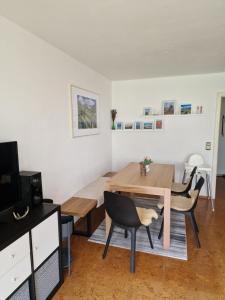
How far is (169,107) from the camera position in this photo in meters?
4.13

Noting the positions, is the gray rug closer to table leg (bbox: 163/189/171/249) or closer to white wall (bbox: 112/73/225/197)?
table leg (bbox: 163/189/171/249)

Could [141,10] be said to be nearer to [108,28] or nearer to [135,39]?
[108,28]

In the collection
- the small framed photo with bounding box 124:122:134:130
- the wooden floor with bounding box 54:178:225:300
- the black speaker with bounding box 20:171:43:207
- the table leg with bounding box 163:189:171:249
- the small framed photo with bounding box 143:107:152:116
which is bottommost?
the wooden floor with bounding box 54:178:225:300

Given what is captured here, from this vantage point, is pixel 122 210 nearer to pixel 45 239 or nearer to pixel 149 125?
pixel 45 239

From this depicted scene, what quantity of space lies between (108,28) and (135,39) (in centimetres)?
39

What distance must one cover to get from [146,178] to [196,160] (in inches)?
63.9

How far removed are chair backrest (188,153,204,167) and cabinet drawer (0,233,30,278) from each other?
3.23 m

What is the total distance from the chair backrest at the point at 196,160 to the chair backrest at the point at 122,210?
2.25m

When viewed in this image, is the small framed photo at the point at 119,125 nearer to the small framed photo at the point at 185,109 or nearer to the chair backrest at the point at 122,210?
the small framed photo at the point at 185,109

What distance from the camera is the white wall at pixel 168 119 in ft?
12.8

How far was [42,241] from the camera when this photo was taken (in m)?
1.62

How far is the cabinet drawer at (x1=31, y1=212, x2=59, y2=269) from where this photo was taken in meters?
1.55

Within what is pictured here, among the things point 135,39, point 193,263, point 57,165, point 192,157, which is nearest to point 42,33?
point 135,39

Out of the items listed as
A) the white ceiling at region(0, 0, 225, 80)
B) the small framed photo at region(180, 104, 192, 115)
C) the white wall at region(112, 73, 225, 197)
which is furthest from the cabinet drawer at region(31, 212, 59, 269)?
the small framed photo at region(180, 104, 192, 115)
